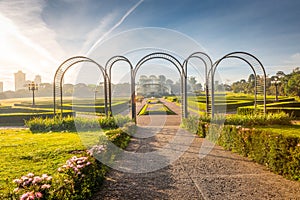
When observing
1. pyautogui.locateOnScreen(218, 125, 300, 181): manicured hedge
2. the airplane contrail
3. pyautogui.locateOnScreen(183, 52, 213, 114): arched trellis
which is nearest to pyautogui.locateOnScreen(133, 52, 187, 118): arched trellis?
pyautogui.locateOnScreen(183, 52, 213, 114): arched trellis

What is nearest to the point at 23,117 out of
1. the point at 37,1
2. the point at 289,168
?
the point at 37,1

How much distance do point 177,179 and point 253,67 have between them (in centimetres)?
787

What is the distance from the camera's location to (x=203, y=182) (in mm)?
3885

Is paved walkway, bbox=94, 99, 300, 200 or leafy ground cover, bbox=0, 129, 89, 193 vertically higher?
leafy ground cover, bbox=0, 129, 89, 193

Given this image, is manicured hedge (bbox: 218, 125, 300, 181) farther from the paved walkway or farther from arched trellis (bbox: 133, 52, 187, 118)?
arched trellis (bbox: 133, 52, 187, 118)

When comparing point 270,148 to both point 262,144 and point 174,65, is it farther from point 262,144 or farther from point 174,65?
point 174,65

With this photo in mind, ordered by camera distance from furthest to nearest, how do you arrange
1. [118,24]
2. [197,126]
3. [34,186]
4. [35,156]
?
[197,126]
[118,24]
[35,156]
[34,186]

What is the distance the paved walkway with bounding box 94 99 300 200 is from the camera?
3.41m

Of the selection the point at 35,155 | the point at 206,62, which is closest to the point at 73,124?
the point at 35,155

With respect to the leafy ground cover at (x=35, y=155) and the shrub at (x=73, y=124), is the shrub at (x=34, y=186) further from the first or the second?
the shrub at (x=73, y=124)

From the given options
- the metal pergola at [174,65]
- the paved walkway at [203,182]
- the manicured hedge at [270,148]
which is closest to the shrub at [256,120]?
the metal pergola at [174,65]

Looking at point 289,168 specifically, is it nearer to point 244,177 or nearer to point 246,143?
point 244,177

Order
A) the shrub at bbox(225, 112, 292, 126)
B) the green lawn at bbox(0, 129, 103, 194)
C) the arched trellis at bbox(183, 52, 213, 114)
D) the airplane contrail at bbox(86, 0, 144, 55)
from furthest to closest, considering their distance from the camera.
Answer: the arched trellis at bbox(183, 52, 213, 114), the shrub at bbox(225, 112, 292, 126), the airplane contrail at bbox(86, 0, 144, 55), the green lawn at bbox(0, 129, 103, 194)

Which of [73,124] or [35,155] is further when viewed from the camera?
[73,124]
